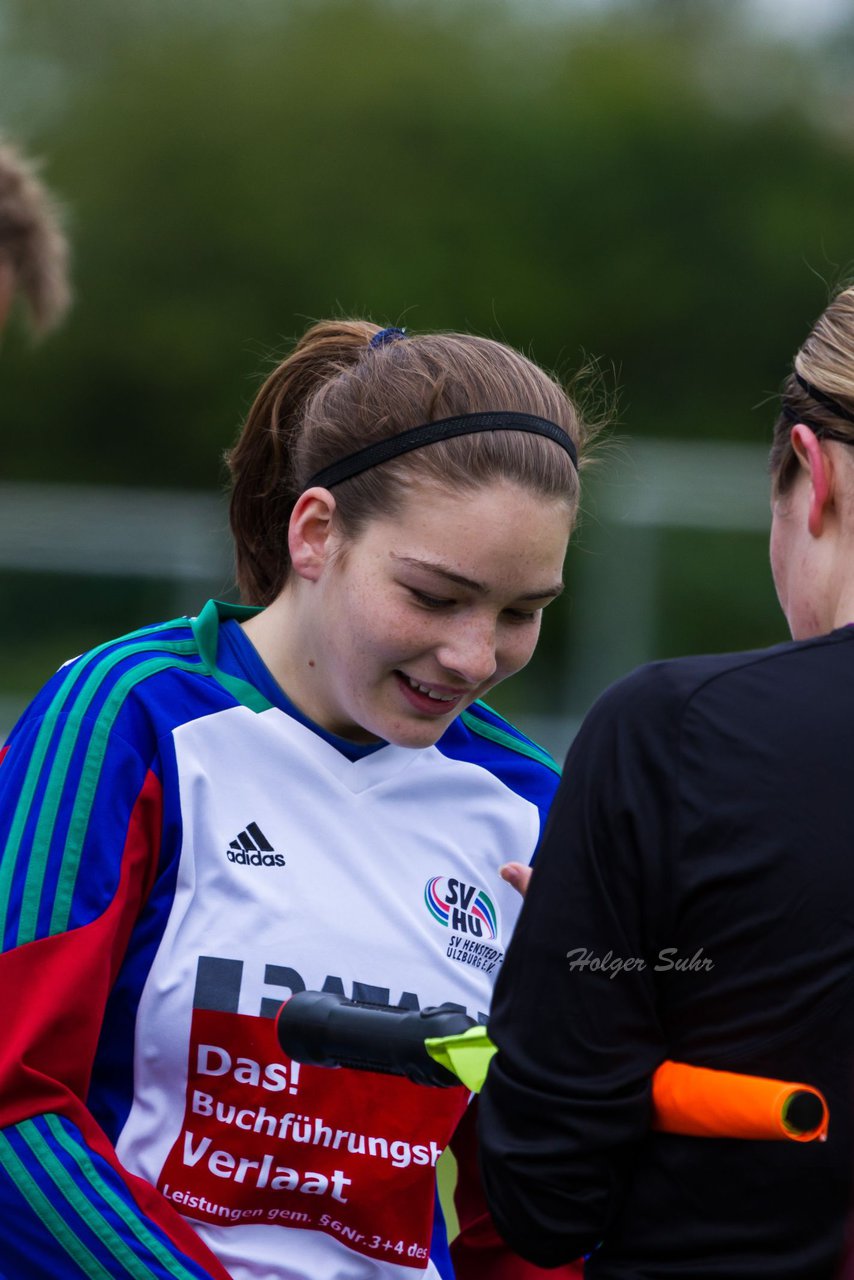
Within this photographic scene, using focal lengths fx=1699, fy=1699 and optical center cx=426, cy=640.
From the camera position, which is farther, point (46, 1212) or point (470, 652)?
point (470, 652)

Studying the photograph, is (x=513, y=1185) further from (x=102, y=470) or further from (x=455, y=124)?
(x=455, y=124)

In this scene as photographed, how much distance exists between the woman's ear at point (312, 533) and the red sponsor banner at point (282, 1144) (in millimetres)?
624

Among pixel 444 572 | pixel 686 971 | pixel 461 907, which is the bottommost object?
pixel 461 907

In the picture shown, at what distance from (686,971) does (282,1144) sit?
73 cm

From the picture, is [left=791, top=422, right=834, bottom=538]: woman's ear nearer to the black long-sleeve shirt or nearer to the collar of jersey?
the black long-sleeve shirt

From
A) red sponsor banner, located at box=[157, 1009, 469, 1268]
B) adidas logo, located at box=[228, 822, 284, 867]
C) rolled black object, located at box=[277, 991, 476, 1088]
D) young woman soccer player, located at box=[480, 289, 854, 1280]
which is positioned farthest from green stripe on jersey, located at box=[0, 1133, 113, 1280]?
young woman soccer player, located at box=[480, 289, 854, 1280]

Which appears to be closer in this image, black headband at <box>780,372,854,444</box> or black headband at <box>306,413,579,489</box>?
black headband at <box>780,372,854,444</box>

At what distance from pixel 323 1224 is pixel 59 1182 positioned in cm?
39

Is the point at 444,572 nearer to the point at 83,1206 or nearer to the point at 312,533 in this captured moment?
the point at 312,533

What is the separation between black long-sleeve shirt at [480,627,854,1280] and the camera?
A: 1.62 metres

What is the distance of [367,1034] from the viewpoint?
5.99 ft

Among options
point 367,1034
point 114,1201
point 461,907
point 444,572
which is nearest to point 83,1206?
point 114,1201

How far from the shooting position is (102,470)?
54.1ft

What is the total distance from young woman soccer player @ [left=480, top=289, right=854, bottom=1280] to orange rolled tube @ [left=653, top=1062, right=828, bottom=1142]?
1 cm
